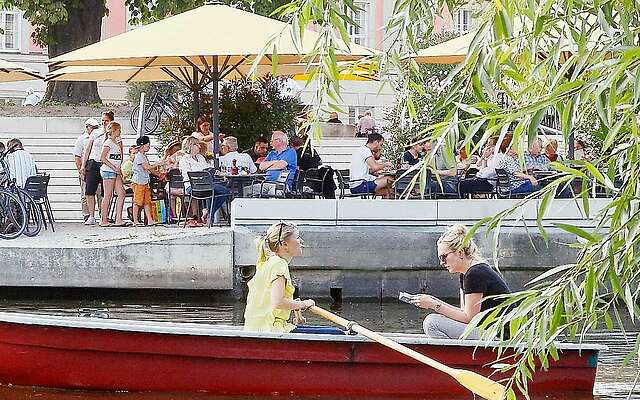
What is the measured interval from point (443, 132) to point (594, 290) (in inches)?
22.7

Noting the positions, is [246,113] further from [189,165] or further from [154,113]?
[154,113]

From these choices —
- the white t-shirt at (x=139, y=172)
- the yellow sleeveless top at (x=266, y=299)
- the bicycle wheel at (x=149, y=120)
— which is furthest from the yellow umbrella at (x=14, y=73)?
the yellow sleeveless top at (x=266, y=299)

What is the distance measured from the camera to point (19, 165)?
1675 cm

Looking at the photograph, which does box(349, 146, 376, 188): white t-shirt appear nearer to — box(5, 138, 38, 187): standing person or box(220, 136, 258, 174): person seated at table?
box(220, 136, 258, 174): person seated at table

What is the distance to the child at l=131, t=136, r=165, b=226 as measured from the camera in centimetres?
1700

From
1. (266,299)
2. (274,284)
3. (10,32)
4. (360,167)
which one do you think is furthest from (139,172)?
(10,32)

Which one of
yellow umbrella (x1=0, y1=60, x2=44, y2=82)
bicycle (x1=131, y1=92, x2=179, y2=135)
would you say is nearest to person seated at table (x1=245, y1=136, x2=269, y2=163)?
yellow umbrella (x1=0, y1=60, x2=44, y2=82)

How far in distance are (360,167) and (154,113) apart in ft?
40.6

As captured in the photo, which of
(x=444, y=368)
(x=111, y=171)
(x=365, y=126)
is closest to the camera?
(x=444, y=368)

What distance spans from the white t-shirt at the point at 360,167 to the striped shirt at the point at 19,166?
4.34 meters

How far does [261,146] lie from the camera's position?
1758cm

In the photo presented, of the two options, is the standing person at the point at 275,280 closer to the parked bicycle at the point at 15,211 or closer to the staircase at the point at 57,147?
the parked bicycle at the point at 15,211

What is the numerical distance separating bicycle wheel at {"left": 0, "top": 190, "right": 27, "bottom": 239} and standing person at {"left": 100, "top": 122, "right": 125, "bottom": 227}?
1597 millimetres

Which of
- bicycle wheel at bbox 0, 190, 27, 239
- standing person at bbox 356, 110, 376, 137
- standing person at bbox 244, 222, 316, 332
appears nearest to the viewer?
standing person at bbox 244, 222, 316, 332
